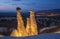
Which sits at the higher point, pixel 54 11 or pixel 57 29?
pixel 54 11

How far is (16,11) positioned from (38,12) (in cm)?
46

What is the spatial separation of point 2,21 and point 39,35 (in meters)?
0.83

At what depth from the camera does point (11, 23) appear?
7.98 feet

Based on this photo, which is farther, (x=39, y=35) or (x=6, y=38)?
(x=39, y=35)

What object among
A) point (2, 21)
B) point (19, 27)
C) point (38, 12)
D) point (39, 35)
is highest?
point (38, 12)

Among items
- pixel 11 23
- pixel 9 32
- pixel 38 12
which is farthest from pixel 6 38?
pixel 38 12

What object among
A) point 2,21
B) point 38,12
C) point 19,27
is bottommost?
point 19,27

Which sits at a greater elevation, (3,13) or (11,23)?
(3,13)

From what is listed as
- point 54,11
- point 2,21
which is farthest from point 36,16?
point 2,21

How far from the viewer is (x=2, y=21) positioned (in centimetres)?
242

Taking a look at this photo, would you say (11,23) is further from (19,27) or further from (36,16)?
(36,16)

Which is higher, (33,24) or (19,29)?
(33,24)

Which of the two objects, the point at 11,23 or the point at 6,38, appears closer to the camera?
the point at 6,38

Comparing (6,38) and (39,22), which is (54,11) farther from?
(6,38)
